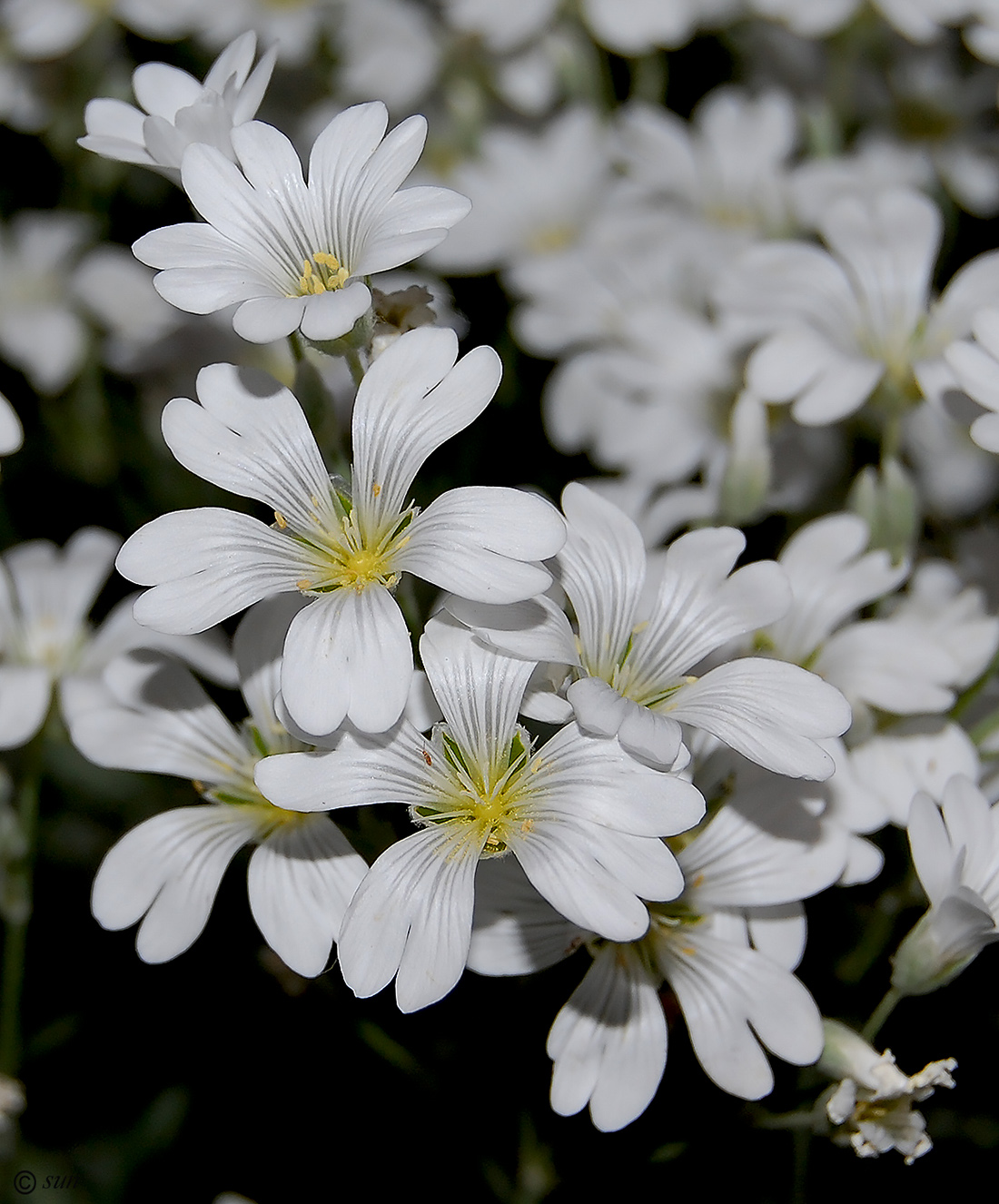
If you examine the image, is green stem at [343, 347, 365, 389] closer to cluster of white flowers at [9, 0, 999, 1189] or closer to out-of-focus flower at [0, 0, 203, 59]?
cluster of white flowers at [9, 0, 999, 1189]

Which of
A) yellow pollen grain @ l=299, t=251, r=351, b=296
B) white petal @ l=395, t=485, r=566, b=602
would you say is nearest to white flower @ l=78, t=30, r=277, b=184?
yellow pollen grain @ l=299, t=251, r=351, b=296

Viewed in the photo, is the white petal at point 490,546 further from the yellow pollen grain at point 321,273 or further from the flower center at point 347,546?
the yellow pollen grain at point 321,273

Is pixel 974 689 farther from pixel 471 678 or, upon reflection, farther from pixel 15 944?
pixel 15 944

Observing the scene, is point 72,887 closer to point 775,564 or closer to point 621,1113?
point 621,1113

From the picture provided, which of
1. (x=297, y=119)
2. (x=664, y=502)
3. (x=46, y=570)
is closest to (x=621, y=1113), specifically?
(x=664, y=502)

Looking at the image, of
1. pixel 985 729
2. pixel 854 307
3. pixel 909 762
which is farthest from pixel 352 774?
pixel 854 307

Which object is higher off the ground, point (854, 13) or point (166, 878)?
point (854, 13)
